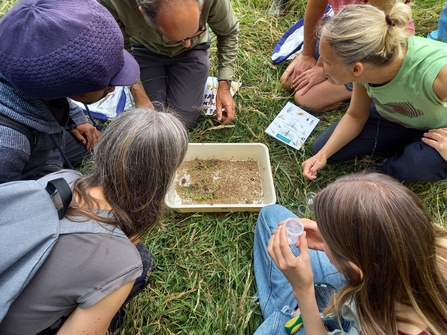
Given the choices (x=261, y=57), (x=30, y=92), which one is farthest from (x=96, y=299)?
(x=261, y=57)

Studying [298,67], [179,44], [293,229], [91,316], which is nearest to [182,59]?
[179,44]

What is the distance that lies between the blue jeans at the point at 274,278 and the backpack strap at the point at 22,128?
3.88 ft

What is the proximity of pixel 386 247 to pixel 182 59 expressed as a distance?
2004 mm

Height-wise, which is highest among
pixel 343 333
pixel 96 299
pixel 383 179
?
pixel 383 179

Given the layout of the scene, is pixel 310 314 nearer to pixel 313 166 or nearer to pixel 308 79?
pixel 313 166

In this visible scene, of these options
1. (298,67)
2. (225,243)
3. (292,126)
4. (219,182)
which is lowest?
(225,243)

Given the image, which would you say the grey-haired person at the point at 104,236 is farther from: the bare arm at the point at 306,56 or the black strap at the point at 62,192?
the bare arm at the point at 306,56

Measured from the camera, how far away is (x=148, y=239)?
201cm

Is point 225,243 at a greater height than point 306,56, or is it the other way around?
point 306,56

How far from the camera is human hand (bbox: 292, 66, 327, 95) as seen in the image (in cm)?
267

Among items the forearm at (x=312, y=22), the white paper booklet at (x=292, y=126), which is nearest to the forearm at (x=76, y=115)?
the white paper booklet at (x=292, y=126)

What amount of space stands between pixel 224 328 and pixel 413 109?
155cm

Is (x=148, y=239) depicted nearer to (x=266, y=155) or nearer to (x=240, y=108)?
(x=266, y=155)

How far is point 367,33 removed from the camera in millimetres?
1543
